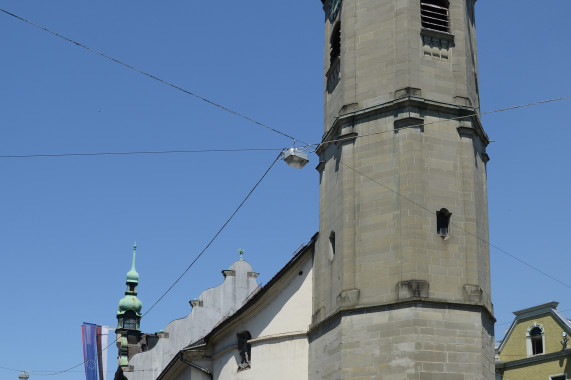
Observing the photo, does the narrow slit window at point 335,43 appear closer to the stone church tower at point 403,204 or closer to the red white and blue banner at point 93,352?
the stone church tower at point 403,204

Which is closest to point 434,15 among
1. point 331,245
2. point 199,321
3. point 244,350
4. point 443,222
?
point 443,222

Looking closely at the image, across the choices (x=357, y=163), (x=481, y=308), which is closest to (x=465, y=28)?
(x=357, y=163)

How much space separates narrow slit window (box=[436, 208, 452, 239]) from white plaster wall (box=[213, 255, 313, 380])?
5.31 metres

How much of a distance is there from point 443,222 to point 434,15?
648cm

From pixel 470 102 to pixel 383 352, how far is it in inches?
302

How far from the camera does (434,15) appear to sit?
87.5 ft

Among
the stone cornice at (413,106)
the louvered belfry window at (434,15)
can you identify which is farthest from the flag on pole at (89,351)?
the louvered belfry window at (434,15)

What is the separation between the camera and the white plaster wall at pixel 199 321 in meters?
46.7

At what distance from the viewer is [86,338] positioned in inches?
2175

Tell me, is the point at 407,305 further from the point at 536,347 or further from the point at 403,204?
the point at 536,347

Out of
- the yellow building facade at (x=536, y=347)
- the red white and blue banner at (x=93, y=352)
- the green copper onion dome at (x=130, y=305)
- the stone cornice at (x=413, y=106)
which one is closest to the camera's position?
the stone cornice at (x=413, y=106)

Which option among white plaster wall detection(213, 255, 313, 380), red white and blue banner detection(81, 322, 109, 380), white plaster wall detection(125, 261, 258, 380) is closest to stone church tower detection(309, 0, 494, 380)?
white plaster wall detection(213, 255, 313, 380)

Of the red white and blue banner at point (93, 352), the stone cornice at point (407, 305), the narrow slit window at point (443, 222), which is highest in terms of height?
the red white and blue banner at point (93, 352)

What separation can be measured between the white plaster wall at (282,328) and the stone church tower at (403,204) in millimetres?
858
